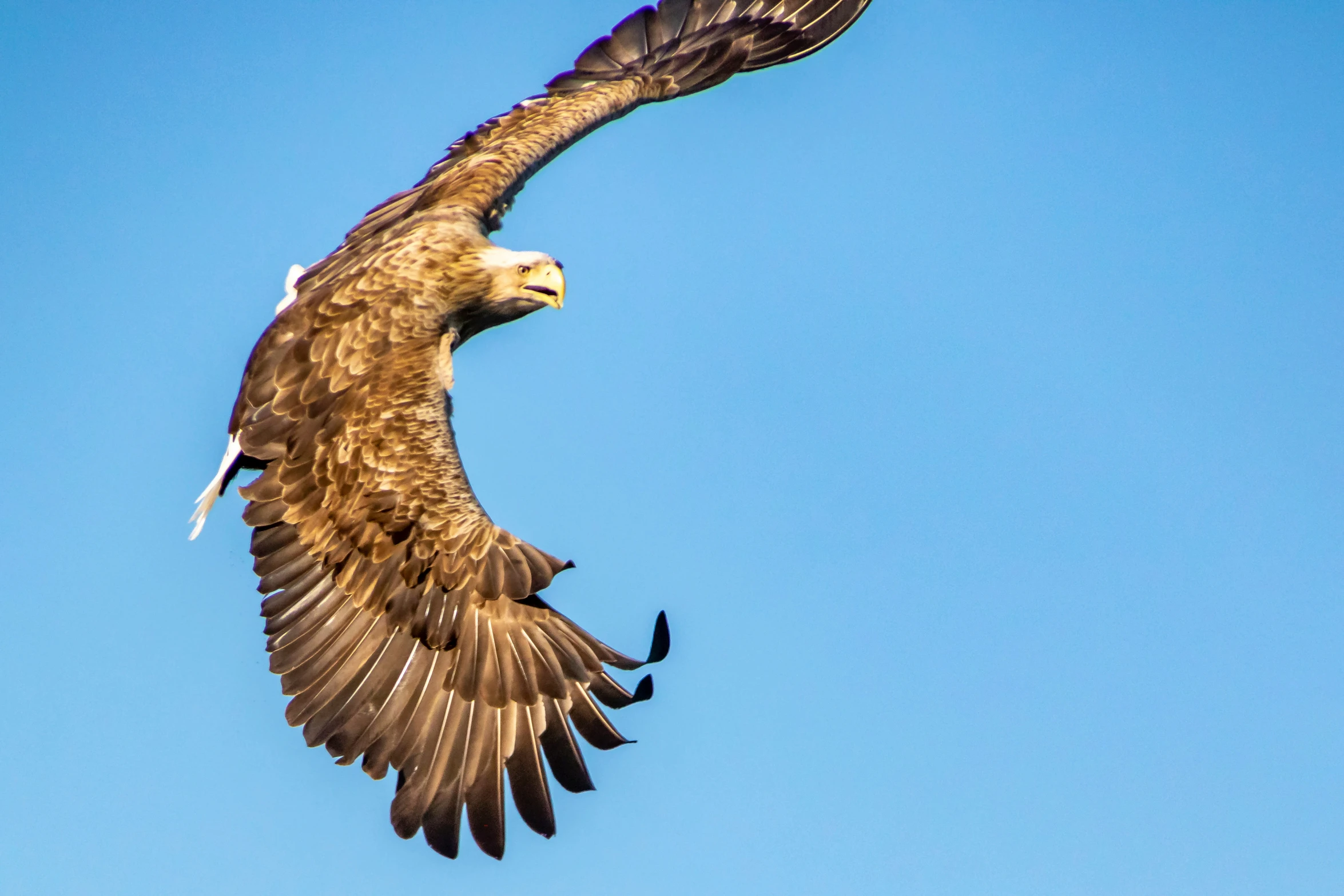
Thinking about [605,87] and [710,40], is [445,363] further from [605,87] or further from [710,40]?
[710,40]

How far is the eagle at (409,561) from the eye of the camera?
7352mm

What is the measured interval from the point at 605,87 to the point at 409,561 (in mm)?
4805

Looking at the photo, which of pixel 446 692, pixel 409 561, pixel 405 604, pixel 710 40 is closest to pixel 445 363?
pixel 409 561

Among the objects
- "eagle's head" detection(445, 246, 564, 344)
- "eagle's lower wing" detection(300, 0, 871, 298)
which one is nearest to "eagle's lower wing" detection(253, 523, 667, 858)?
"eagle's head" detection(445, 246, 564, 344)

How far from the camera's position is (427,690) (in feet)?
25.0

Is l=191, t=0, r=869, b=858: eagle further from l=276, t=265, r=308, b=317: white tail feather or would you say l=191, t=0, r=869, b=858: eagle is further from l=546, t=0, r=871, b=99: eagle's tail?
l=546, t=0, r=871, b=99: eagle's tail

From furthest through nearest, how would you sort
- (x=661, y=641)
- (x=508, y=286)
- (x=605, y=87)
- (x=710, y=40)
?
(x=710, y=40) → (x=605, y=87) → (x=508, y=286) → (x=661, y=641)

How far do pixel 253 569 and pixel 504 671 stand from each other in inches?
65.7

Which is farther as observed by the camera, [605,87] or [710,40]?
[710,40]

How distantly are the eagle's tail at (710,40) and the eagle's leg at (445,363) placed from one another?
140 inches

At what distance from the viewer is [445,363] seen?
8367 millimetres

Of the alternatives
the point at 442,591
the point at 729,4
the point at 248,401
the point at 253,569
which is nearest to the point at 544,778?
the point at 442,591

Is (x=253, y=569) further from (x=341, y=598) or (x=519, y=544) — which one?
(x=519, y=544)

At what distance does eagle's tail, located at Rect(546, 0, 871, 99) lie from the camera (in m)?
11.4
